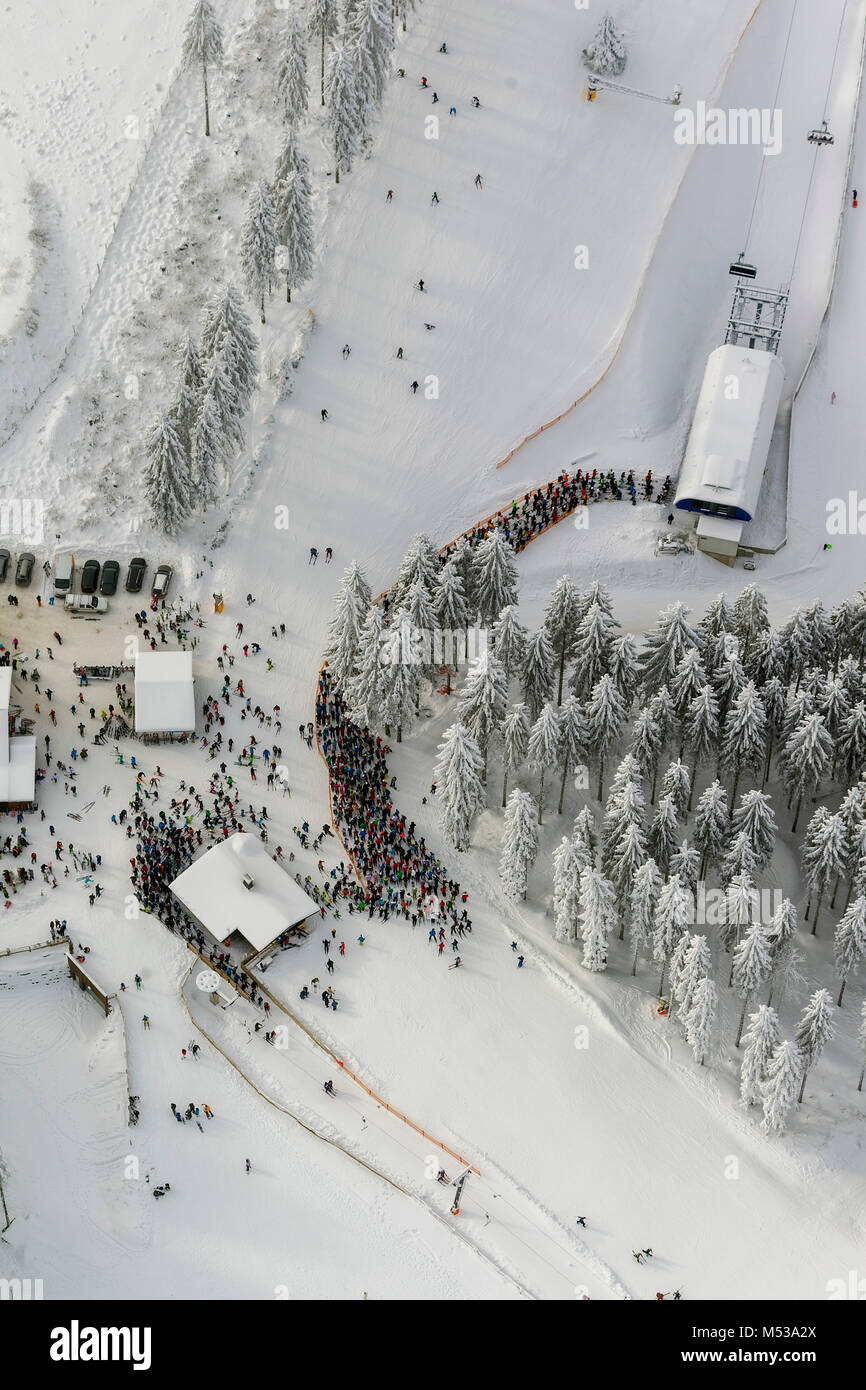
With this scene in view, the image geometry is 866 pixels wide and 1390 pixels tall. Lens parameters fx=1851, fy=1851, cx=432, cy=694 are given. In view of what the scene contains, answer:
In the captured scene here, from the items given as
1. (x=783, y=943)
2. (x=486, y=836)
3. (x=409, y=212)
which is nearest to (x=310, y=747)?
(x=486, y=836)

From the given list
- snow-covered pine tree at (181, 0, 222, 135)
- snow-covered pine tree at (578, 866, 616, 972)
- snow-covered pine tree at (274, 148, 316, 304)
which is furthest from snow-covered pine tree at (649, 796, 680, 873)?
snow-covered pine tree at (181, 0, 222, 135)

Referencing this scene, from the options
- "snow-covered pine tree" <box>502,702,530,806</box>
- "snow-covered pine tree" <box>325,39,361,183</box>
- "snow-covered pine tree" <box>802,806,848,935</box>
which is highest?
"snow-covered pine tree" <box>325,39,361,183</box>

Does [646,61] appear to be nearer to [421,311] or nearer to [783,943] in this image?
[421,311]

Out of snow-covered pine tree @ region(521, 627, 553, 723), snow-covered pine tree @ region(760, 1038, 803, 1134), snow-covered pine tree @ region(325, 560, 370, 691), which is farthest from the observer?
snow-covered pine tree @ region(325, 560, 370, 691)

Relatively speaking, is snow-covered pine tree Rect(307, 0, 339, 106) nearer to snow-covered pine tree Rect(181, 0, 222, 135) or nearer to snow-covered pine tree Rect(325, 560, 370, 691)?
snow-covered pine tree Rect(181, 0, 222, 135)

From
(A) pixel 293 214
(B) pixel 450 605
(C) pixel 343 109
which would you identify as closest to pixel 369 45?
(C) pixel 343 109

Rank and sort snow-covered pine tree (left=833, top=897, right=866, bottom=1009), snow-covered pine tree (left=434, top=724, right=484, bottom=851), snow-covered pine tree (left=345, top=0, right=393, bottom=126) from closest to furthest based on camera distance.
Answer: snow-covered pine tree (left=833, top=897, right=866, bottom=1009) → snow-covered pine tree (left=434, top=724, right=484, bottom=851) → snow-covered pine tree (left=345, top=0, right=393, bottom=126)

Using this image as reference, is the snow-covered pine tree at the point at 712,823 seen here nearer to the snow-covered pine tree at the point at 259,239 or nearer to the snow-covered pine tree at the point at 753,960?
the snow-covered pine tree at the point at 753,960
